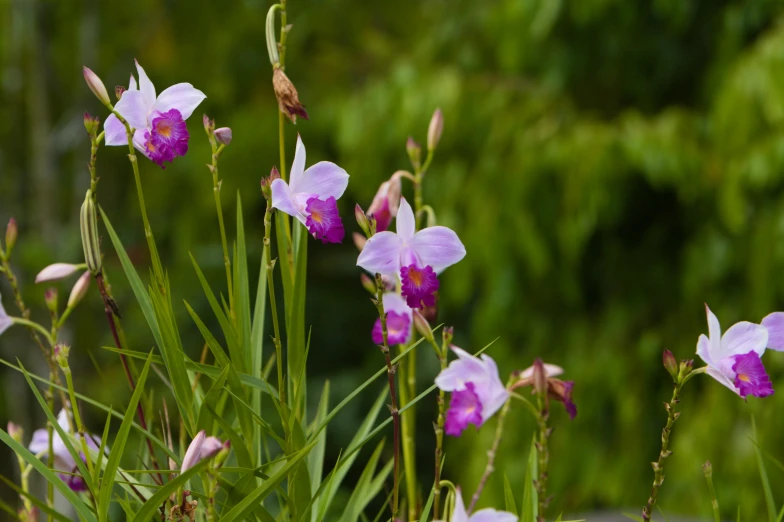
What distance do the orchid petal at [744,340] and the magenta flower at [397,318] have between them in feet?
0.82

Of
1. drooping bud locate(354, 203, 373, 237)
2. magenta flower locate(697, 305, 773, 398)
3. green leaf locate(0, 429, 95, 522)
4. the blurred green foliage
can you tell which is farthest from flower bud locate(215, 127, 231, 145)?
the blurred green foliage

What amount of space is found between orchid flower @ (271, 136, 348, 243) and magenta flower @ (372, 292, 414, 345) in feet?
0.46

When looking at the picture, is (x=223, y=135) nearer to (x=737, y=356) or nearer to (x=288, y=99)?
(x=288, y=99)

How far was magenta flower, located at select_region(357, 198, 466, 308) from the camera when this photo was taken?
52 cm

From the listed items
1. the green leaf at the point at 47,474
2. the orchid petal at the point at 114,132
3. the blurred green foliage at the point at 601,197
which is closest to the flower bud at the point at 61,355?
the green leaf at the point at 47,474

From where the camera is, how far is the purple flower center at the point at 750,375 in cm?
52

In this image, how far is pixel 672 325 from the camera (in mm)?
2469

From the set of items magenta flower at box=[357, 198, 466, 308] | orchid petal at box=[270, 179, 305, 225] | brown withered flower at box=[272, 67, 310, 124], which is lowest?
magenta flower at box=[357, 198, 466, 308]

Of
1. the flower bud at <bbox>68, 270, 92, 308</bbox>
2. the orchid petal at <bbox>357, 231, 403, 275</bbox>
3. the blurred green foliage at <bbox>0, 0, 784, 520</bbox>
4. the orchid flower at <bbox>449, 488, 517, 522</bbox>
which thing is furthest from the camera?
the blurred green foliage at <bbox>0, 0, 784, 520</bbox>

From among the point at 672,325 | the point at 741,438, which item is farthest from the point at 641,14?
the point at 741,438

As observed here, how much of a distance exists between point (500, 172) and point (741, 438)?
1011 mm

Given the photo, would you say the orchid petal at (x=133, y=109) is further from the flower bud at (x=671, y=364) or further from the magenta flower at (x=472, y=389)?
the flower bud at (x=671, y=364)

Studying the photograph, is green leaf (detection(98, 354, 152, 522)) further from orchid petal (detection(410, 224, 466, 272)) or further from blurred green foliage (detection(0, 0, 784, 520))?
blurred green foliage (detection(0, 0, 784, 520))

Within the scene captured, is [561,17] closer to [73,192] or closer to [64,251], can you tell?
[64,251]
